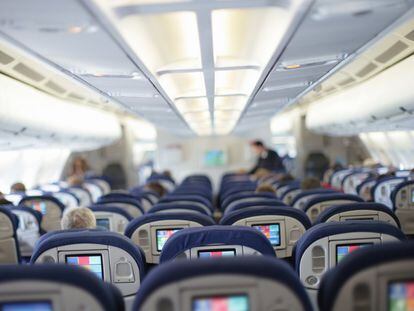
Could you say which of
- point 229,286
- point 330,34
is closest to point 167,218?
point 330,34

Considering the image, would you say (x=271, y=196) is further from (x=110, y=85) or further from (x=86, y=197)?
(x=86, y=197)

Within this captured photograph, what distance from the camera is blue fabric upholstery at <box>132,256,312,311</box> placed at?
89.8 inches

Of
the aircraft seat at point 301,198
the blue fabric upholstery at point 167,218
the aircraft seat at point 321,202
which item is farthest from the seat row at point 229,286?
the aircraft seat at point 301,198

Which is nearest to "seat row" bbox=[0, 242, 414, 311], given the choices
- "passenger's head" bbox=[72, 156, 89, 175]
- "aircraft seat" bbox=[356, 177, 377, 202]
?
"aircraft seat" bbox=[356, 177, 377, 202]

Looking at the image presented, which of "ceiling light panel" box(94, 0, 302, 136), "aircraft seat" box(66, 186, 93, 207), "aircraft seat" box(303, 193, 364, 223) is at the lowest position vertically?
"aircraft seat" box(66, 186, 93, 207)

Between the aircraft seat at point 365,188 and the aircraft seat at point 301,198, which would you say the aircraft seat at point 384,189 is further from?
the aircraft seat at point 301,198

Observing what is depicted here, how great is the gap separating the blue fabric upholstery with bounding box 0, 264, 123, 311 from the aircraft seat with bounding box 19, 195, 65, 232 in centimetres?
630

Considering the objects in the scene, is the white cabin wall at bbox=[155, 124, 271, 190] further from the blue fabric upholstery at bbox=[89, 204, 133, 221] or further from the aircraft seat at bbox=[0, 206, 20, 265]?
the aircraft seat at bbox=[0, 206, 20, 265]

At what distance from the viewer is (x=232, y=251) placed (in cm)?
383

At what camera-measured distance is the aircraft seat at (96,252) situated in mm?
3912

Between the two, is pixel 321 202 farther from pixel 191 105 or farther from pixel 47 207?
pixel 47 207

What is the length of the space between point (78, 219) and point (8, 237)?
1984mm

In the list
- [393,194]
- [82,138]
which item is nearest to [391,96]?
[393,194]

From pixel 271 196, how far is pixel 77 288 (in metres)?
5.41
